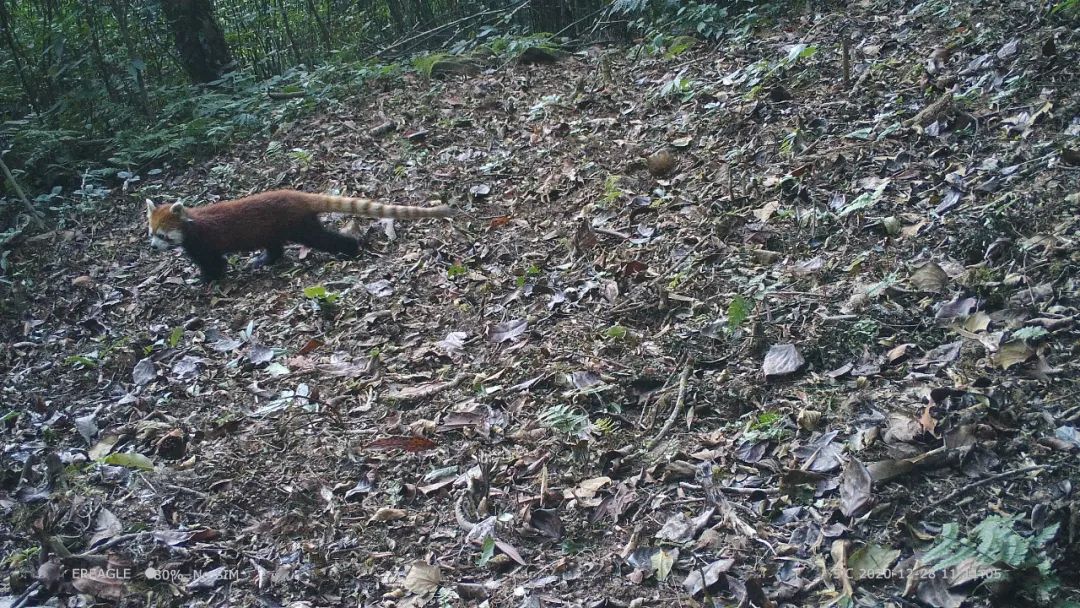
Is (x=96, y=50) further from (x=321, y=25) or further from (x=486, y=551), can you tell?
(x=486, y=551)

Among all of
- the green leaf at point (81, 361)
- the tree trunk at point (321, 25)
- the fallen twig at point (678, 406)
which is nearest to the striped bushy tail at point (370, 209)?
the green leaf at point (81, 361)

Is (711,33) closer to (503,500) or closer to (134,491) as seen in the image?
(503,500)

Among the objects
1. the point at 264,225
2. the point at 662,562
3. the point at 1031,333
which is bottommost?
the point at 662,562

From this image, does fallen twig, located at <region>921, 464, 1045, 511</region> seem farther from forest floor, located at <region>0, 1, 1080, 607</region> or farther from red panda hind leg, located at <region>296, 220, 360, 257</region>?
red panda hind leg, located at <region>296, 220, 360, 257</region>

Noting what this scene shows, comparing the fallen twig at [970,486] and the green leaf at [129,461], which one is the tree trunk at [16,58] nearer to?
the green leaf at [129,461]

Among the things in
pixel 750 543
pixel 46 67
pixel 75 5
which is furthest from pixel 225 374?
pixel 75 5

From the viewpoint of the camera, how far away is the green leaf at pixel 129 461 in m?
4.35

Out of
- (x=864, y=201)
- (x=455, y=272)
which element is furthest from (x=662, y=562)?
(x=455, y=272)

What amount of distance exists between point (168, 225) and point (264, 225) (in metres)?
0.89

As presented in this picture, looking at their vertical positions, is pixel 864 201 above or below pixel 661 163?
below

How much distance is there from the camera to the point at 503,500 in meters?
3.68

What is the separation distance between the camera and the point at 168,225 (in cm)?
686

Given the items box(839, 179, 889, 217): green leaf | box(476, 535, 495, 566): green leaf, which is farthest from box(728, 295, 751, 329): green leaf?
box(476, 535, 495, 566): green leaf

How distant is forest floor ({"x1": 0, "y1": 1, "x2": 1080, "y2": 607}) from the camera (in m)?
3.05
